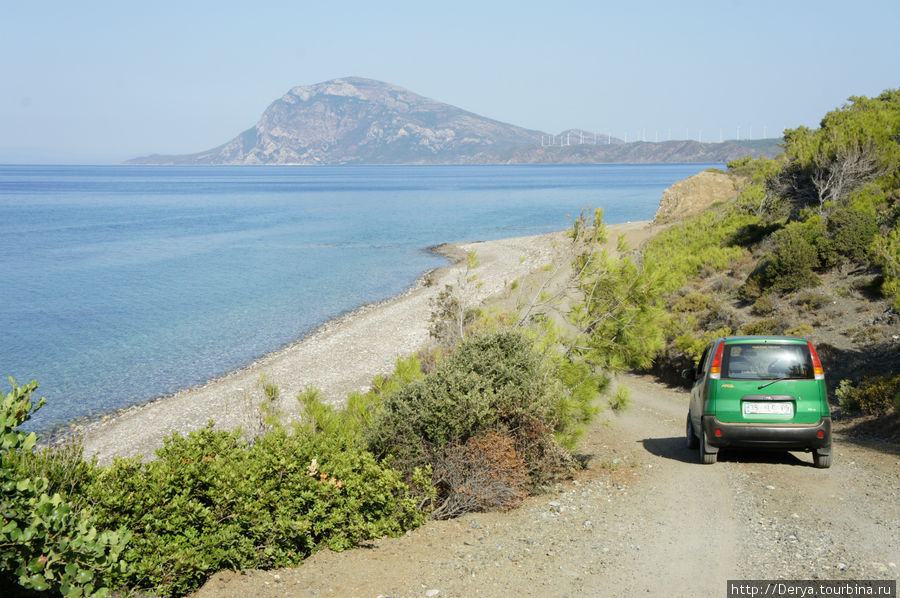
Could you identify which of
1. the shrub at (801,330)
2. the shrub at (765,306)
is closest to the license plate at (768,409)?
the shrub at (801,330)

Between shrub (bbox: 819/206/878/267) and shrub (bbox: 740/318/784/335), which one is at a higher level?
shrub (bbox: 819/206/878/267)

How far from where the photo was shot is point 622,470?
9.26m

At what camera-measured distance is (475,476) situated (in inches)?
286

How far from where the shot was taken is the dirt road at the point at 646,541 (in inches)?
215

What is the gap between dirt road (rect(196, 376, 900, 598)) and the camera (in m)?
5.47

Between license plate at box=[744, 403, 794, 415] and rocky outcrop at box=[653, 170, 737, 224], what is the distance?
40.5 meters

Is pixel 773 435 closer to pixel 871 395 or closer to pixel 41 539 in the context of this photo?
pixel 871 395

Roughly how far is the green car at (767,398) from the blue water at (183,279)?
174 inches

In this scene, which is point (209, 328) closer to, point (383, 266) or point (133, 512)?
point (383, 266)

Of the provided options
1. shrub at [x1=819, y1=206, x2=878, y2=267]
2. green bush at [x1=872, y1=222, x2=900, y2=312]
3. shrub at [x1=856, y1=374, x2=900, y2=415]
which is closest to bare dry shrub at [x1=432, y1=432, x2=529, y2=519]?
shrub at [x1=856, y1=374, x2=900, y2=415]

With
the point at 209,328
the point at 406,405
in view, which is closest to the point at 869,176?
the point at 406,405

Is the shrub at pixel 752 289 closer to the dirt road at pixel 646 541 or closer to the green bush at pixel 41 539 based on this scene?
the dirt road at pixel 646 541

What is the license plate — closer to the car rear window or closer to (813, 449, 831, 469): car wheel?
the car rear window

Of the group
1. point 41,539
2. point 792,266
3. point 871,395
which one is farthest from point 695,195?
point 41,539
